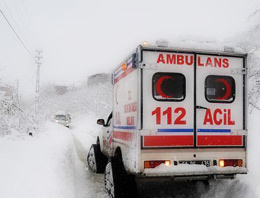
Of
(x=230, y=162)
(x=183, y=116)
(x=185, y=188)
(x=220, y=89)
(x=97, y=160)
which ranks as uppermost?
→ (x=220, y=89)

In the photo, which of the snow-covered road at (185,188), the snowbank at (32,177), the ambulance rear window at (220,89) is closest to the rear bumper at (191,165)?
the snow-covered road at (185,188)

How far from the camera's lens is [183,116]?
5.17 meters

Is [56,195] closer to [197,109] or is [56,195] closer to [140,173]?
[140,173]

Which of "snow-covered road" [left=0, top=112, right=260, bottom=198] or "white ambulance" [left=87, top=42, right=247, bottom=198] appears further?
"snow-covered road" [left=0, top=112, right=260, bottom=198]

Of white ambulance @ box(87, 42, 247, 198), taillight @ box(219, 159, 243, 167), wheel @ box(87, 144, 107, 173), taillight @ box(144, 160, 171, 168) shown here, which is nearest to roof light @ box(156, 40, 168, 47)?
white ambulance @ box(87, 42, 247, 198)

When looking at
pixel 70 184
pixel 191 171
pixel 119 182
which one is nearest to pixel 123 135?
pixel 119 182

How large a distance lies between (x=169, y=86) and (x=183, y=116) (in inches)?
22.1

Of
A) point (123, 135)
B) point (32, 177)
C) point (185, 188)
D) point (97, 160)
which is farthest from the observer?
point (97, 160)

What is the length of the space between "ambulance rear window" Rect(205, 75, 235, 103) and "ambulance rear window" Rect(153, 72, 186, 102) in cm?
47

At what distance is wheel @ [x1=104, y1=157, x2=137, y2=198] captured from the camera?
5379mm

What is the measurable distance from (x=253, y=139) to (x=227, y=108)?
A: 2962 millimetres

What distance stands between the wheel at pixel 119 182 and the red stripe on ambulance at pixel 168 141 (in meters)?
0.97

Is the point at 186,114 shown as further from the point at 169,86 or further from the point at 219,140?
the point at 219,140

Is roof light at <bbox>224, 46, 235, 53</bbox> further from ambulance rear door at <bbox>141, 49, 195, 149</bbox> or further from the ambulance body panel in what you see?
ambulance rear door at <bbox>141, 49, 195, 149</bbox>
